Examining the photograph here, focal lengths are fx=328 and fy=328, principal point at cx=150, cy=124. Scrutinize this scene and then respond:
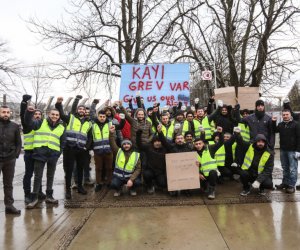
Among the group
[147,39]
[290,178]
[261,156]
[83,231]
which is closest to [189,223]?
[83,231]

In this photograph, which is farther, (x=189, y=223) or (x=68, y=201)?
(x=68, y=201)

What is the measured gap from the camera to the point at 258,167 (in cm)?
615

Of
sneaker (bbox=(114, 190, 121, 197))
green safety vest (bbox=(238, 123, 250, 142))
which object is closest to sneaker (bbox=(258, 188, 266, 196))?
green safety vest (bbox=(238, 123, 250, 142))

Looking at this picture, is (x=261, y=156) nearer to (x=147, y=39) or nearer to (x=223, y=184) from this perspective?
(x=223, y=184)

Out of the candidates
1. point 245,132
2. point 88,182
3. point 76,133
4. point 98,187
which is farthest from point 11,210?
point 245,132

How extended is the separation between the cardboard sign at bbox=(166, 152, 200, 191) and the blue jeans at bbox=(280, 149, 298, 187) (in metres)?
1.84

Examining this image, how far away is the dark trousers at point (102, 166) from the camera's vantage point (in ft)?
22.3

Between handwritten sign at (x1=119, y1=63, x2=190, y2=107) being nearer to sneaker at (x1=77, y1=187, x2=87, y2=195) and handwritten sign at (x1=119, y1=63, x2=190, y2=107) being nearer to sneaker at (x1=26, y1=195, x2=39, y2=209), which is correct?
sneaker at (x1=77, y1=187, x2=87, y2=195)

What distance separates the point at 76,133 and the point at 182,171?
2132mm

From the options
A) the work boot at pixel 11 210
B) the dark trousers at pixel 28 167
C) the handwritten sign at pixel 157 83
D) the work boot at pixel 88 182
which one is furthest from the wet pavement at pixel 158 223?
the handwritten sign at pixel 157 83

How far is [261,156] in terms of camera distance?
6.13 metres

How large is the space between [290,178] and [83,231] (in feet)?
13.6

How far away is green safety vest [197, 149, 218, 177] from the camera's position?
244 inches

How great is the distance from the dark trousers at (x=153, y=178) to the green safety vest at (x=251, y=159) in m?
1.55
